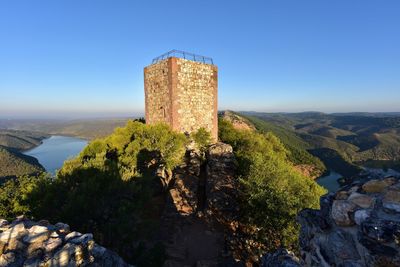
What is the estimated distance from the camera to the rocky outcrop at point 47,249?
513cm

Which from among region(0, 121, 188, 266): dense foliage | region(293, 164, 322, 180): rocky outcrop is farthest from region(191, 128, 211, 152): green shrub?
region(293, 164, 322, 180): rocky outcrop

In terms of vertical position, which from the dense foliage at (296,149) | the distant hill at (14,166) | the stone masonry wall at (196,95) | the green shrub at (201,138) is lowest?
the distant hill at (14,166)

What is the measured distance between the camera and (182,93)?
1753 cm

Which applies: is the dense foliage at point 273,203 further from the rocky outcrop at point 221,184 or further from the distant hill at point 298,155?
the distant hill at point 298,155

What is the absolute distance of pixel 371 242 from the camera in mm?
3113

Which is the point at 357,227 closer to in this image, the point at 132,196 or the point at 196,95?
the point at 132,196

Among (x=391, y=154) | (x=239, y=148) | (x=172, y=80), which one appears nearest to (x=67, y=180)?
(x=172, y=80)

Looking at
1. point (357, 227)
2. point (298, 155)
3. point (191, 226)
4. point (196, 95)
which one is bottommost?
point (298, 155)

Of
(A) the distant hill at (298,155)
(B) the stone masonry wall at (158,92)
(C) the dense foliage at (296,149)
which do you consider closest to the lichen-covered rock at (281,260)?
(B) the stone masonry wall at (158,92)

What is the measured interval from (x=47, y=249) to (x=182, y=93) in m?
13.5

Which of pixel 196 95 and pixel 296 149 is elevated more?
pixel 196 95

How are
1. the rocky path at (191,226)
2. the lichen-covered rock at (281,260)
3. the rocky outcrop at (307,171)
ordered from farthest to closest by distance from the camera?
the rocky outcrop at (307,171), the rocky path at (191,226), the lichen-covered rock at (281,260)

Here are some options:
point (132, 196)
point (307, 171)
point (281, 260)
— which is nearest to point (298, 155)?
point (307, 171)

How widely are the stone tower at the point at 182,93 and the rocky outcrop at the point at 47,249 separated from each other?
40.2 feet
